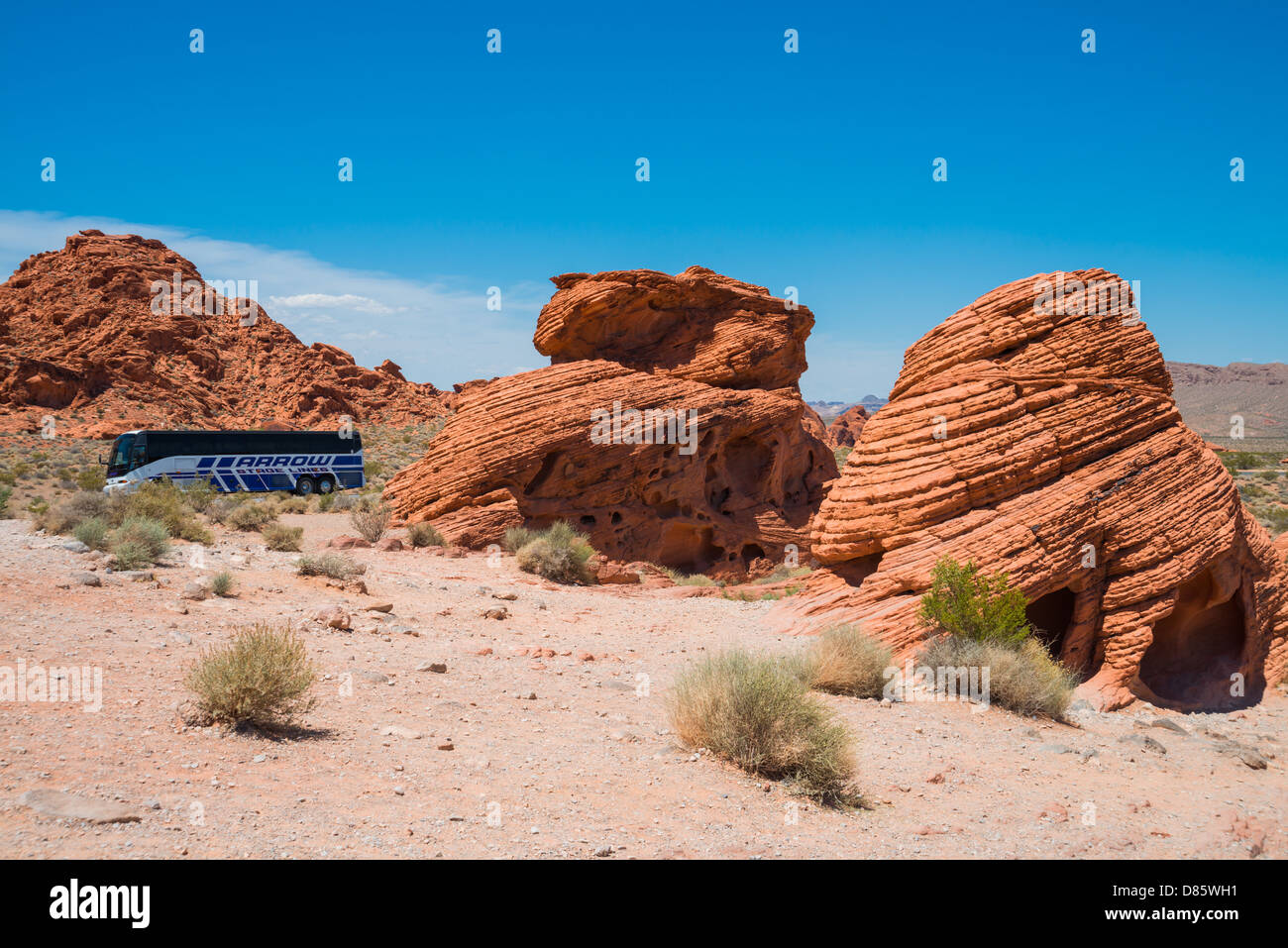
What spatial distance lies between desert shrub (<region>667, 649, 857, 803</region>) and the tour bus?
74.7 ft

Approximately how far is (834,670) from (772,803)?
139 inches

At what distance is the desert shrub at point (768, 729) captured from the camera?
5938 millimetres

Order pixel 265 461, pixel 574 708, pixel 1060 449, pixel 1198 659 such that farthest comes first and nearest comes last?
pixel 265 461 → pixel 1198 659 → pixel 1060 449 → pixel 574 708

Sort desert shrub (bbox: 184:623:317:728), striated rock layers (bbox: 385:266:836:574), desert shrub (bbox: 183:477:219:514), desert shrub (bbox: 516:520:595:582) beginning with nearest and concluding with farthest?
1. desert shrub (bbox: 184:623:317:728)
2. desert shrub (bbox: 516:520:595:582)
3. striated rock layers (bbox: 385:266:836:574)
4. desert shrub (bbox: 183:477:219:514)

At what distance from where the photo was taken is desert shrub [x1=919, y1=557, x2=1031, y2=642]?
379 inches

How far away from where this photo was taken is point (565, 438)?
18828mm

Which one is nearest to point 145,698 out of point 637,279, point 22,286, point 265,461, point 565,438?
point 565,438

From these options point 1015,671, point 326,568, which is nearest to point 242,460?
point 326,568

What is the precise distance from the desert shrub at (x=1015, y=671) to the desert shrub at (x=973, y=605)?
6.1 inches

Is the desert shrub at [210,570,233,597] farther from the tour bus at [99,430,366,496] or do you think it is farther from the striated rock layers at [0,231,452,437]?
the striated rock layers at [0,231,452,437]

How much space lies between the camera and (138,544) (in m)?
11.1

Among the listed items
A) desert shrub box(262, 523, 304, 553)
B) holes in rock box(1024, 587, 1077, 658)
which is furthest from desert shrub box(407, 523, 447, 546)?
holes in rock box(1024, 587, 1077, 658)

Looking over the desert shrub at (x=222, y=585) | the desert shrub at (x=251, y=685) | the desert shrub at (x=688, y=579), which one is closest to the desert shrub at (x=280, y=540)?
the desert shrub at (x=222, y=585)
